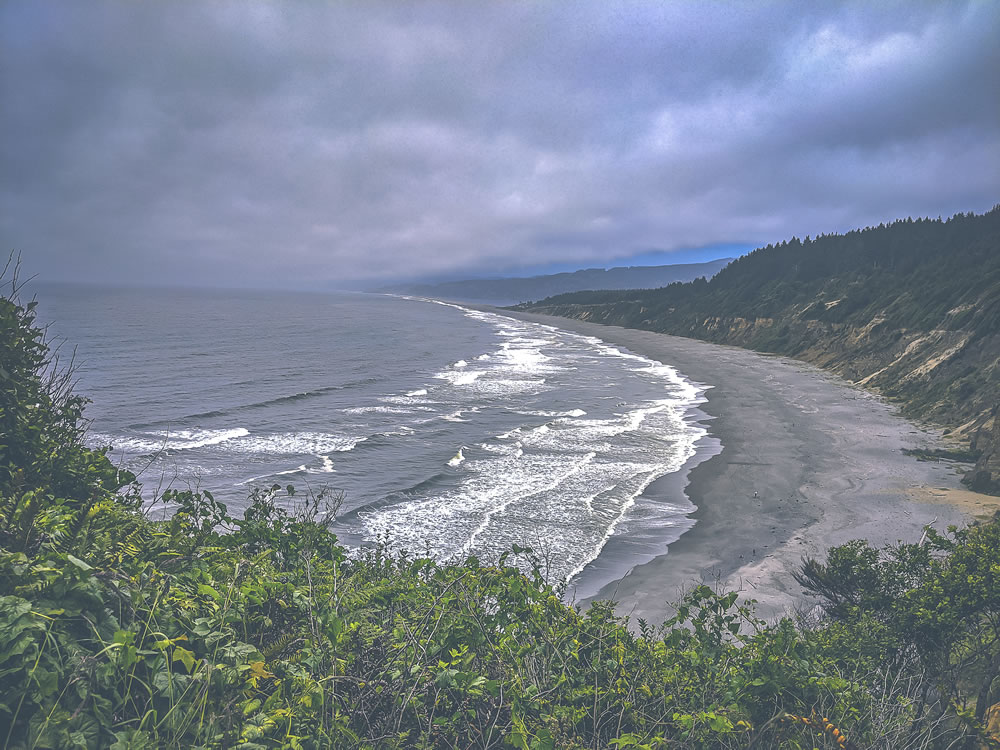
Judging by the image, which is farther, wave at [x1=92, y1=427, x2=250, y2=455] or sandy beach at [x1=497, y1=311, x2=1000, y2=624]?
wave at [x1=92, y1=427, x2=250, y2=455]

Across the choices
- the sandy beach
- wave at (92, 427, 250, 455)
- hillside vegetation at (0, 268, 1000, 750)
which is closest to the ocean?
wave at (92, 427, 250, 455)

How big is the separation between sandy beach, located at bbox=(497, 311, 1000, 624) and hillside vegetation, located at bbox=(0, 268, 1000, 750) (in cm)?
554

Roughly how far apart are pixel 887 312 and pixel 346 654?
54482mm

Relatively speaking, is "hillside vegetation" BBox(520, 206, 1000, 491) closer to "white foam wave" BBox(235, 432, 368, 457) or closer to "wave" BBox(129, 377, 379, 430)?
"white foam wave" BBox(235, 432, 368, 457)

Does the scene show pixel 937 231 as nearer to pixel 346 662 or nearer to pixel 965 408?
pixel 965 408

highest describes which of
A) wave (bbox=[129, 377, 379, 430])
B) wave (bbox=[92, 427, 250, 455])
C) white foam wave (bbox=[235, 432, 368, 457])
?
wave (bbox=[129, 377, 379, 430])

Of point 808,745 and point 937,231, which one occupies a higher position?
point 937,231

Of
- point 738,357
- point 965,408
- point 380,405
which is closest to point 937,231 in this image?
point 738,357

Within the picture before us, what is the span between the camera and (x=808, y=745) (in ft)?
12.9

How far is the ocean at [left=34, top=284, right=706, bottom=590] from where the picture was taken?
14695 millimetres

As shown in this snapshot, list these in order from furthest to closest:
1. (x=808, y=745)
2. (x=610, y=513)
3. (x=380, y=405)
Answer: (x=380, y=405) < (x=610, y=513) < (x=808, y=745)

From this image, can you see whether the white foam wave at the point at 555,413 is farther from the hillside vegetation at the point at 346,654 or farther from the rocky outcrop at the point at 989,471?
the hillside vegetation at the point at 346,654

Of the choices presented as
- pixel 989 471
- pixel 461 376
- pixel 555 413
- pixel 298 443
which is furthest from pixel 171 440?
pixel 989 471

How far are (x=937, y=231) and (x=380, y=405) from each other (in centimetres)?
8481
